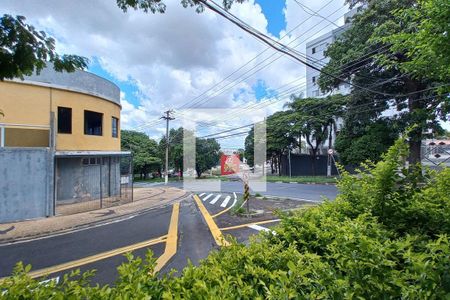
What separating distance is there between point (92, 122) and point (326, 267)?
17.1 meters

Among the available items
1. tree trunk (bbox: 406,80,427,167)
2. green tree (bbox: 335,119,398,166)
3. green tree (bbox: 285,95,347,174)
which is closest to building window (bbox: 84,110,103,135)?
green tree (bbox: 335,119,398,166)

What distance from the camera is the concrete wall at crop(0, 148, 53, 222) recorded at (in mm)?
10766

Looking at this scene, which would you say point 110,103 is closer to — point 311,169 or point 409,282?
point 409,282

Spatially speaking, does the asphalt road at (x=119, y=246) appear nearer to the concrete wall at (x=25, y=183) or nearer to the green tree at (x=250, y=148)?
the concrete wall at (x=25, y=183)

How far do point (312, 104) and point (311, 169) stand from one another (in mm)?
9887

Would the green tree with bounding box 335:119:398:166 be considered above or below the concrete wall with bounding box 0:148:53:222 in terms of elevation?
above

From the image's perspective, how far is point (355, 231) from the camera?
7.29 ft

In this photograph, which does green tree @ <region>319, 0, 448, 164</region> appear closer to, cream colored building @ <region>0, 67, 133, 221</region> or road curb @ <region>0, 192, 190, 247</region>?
road curb @ <region>0, 192, 190, 247</region>

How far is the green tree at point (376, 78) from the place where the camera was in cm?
1600

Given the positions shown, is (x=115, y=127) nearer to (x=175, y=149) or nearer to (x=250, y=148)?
(x=175, y=149)

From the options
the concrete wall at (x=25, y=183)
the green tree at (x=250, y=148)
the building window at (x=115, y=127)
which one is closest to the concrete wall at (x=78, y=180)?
the building window at (x=115, y=127)

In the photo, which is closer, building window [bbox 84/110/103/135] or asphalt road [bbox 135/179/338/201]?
building window [bbox 84/110/103/135]

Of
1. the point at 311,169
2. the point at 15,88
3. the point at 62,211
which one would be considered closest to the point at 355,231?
the point at 62,211

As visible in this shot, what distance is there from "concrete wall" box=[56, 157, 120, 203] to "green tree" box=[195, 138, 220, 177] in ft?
89.9
